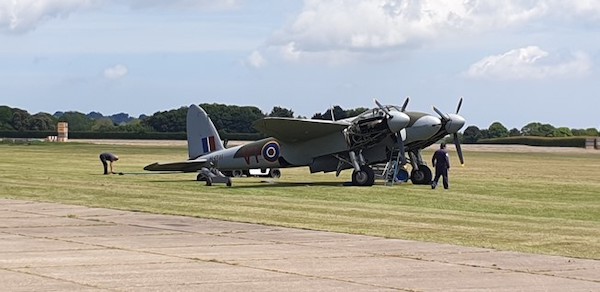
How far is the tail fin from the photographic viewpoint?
37.1m

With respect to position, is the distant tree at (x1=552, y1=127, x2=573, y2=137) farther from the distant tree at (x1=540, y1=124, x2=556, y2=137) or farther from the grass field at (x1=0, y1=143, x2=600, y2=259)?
the grass field at (x1=0, y1=143, x2=600, y2=259)

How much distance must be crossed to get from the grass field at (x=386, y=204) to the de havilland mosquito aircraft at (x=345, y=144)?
0.81m

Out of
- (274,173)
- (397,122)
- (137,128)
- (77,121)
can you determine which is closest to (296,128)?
(397,122)

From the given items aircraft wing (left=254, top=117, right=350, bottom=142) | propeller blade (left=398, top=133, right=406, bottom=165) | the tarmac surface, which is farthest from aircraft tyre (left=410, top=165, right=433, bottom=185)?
the tarmac surface

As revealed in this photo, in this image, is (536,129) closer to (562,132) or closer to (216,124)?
(562,132)

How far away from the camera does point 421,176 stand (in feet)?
111

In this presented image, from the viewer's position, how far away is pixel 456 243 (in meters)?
15.4

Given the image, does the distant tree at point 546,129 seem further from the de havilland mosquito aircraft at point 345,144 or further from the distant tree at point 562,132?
the de havilland mosquito aircraft at point 345,144

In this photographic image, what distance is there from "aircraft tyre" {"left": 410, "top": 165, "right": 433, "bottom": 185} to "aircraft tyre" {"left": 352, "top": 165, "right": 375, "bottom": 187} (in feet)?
5.68

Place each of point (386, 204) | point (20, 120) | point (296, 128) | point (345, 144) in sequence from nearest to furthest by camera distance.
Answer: point (386, 204), point (296, 128), point (345, 144), point (20, 120)

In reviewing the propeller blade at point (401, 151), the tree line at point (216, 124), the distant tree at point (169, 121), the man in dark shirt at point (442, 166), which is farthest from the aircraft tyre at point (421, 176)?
the distant tree at point (169, 121)

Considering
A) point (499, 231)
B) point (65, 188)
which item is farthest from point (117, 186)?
point (499, 231)

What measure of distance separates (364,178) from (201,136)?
23.9ft

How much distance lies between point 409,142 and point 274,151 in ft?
14.0
